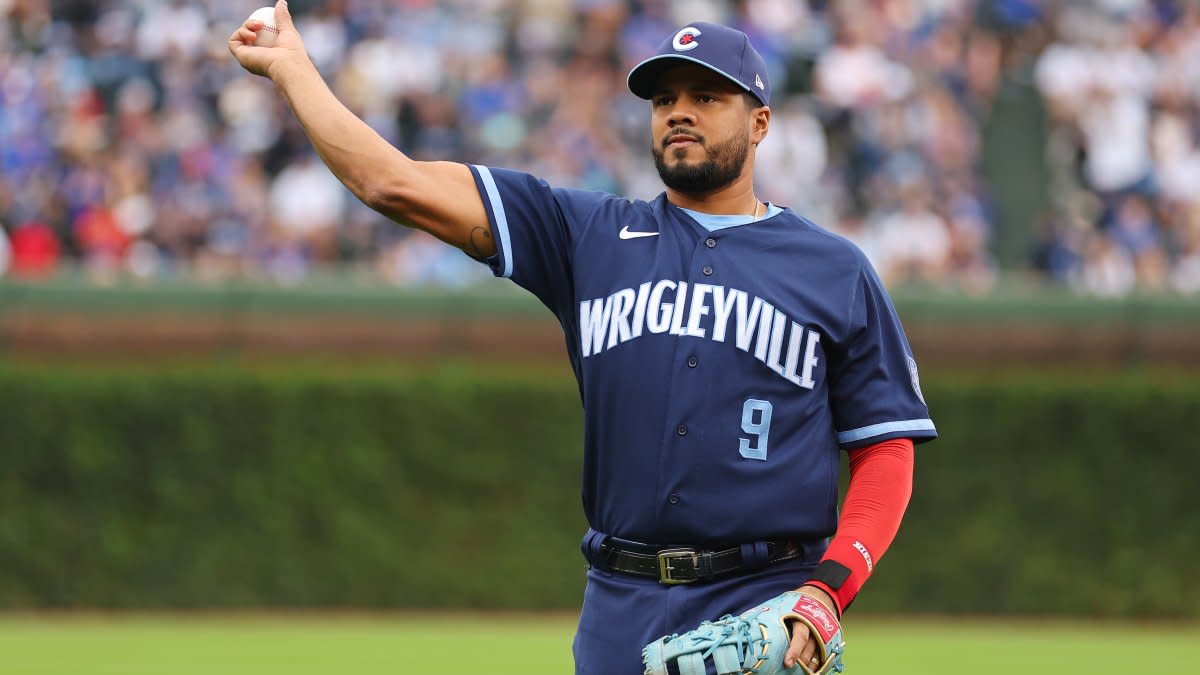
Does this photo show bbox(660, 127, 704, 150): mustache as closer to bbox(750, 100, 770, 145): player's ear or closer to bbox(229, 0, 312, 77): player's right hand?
bbox(750, 100, 770, 145): player's ear

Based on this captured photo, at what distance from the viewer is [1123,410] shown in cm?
1191

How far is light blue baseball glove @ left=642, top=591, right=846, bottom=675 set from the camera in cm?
351

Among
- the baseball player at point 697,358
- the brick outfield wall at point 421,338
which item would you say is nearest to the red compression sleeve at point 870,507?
the baseball player at point 697,358

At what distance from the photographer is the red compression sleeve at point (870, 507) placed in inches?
147

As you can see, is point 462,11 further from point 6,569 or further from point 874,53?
point 6,569

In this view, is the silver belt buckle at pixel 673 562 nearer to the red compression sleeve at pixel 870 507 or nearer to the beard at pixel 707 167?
the red compression sleeve at pixel 870 507

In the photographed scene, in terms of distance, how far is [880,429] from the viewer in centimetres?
385

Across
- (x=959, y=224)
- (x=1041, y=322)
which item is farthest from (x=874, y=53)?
(x=1041, y=322)

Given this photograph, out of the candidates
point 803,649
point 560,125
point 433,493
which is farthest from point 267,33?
point 560,125

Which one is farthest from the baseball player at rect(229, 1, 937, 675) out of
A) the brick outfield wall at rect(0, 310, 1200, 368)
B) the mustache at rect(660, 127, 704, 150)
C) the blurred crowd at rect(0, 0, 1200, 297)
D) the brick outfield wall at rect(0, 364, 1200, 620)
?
the blurred crowd at rect(0, 0, 1200, 297)

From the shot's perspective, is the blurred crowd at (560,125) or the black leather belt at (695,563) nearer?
the black leather belt at (695,563)

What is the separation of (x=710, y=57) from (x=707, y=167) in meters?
0.25

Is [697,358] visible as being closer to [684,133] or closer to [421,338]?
[684,133]

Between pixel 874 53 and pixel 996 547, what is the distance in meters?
4.98
